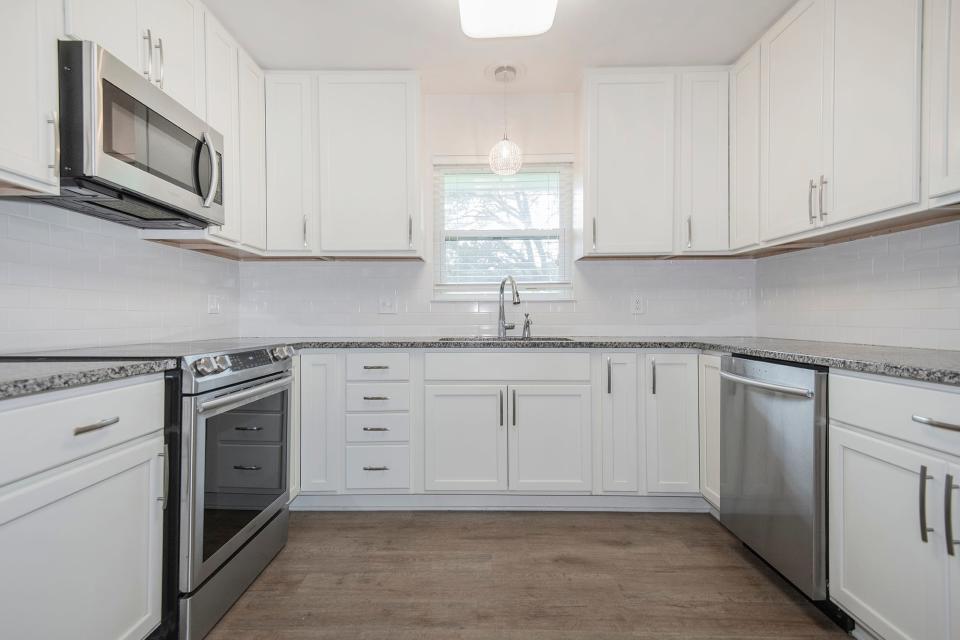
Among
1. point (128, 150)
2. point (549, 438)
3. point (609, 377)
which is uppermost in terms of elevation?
point (128, 150)

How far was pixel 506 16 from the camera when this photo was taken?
1795mm

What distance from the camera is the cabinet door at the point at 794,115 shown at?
6.72 feet

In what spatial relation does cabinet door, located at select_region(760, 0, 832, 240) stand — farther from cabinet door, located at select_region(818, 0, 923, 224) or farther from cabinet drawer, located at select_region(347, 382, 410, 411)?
cabinet drawer, located at select_region(347, 382, 410, 411)

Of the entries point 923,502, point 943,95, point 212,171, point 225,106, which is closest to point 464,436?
point 212,171

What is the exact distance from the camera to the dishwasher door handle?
A: 1.66m

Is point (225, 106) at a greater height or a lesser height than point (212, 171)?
greater

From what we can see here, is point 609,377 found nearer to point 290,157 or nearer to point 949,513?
point 949,513

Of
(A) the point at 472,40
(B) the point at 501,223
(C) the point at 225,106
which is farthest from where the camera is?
(B) the point at 501,223

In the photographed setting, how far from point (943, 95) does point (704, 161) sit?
1.29 meters

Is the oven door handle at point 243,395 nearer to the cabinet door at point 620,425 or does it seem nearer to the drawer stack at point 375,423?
the drawer stack at point 375,423

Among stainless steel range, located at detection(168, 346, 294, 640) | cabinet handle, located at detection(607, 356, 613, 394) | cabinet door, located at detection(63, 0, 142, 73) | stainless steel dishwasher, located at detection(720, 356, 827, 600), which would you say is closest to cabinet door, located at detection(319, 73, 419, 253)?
stainless steel range, located at detection(168, 346, 294, 640)

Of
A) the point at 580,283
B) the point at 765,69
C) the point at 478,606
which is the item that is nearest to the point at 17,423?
the point at 478,606

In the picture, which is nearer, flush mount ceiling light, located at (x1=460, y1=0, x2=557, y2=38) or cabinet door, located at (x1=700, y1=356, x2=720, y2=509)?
flush mount ceiling light, located at (x1=460, y1=0, x2=557, y2=38)

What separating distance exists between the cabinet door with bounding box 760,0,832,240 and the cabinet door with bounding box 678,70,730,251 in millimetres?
294
